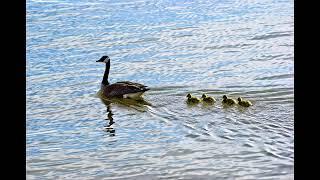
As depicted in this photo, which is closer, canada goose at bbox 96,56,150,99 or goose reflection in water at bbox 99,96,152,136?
Answer: goose reflection in water at bbox 99,96,152,136

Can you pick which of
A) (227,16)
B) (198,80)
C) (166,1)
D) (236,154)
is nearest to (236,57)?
(198,80)

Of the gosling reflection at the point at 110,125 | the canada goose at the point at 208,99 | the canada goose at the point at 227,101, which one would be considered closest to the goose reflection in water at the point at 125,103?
the gosling reflection at the point at 110,125

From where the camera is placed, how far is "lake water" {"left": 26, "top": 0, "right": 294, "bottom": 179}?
23.6 ft

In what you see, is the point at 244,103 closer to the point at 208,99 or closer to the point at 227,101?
the point at 227,101

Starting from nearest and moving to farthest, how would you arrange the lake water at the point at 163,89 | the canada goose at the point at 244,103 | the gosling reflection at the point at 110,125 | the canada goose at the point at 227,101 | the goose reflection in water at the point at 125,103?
1. the lake water at the point at 163,89
2. the gosling reflection at the point at 110,125
3. the canada goose at the point at 244,103
4. the canada goose at the point at 227,101
5. the goose reflection in water at the point at 125,103

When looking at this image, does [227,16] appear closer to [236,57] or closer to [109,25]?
[109,25]

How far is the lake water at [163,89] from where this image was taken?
7.20m

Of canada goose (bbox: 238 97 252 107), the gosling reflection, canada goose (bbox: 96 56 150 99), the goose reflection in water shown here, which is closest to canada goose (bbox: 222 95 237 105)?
canada goose (bbox: 238 97 252 107)

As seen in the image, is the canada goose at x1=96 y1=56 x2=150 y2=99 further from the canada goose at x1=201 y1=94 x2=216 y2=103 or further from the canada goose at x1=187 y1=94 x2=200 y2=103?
the canada goose at x1=201 y1=94 x2=216 y2=103

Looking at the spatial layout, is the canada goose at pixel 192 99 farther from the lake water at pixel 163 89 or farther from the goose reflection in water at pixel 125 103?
the goose reflection in water at pixel 125 103

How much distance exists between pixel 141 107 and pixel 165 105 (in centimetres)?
45

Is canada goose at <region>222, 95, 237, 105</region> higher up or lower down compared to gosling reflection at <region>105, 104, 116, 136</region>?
higher up

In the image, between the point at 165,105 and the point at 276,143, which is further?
the point at 165,105
